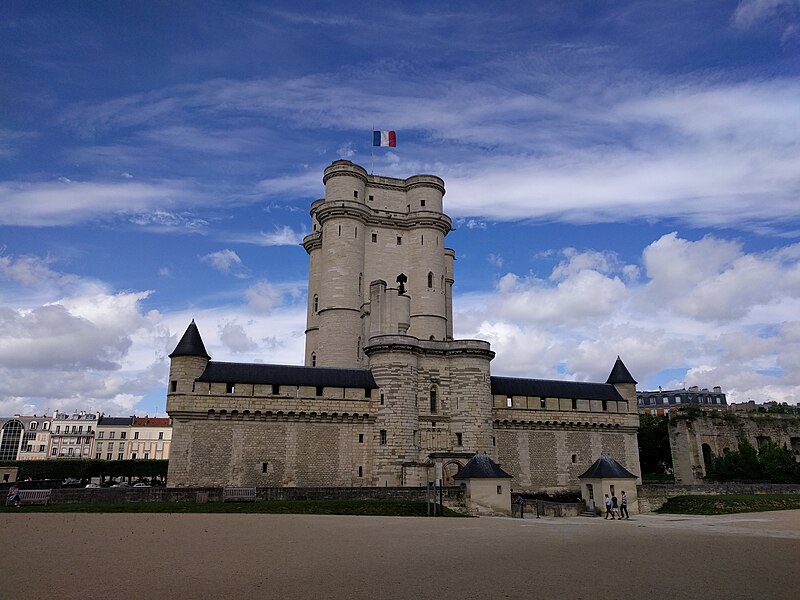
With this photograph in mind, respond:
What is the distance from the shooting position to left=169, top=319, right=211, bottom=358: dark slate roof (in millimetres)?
34438

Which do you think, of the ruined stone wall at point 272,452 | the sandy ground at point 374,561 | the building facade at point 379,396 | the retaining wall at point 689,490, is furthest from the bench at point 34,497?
the retaining wall at point 689,490

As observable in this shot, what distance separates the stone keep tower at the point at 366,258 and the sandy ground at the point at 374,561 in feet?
74.3

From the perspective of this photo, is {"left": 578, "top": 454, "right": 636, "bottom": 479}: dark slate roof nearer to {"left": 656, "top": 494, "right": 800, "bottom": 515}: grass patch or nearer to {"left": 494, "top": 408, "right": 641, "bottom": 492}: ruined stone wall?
{"left": 656, "top": 494, "right": 800, "bottom": 515}: grass patch

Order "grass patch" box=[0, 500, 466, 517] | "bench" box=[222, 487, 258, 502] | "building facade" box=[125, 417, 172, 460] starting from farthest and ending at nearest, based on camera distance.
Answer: "building facade" box=[125, 417, 172, 460] → "bench" box=[222, 487, 258, 502] → "grass patch" box=[0, 500, 466, 517]

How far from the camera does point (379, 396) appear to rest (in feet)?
119

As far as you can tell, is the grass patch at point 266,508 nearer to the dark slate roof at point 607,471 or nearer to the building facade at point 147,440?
the dark slate roof at point 607,471

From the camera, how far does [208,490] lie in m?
27.6

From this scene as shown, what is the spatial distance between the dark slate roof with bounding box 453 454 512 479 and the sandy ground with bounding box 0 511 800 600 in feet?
26.7

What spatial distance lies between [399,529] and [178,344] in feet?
67.5

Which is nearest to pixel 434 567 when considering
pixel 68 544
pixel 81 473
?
pixel 68 544

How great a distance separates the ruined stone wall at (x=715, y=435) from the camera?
156 feet

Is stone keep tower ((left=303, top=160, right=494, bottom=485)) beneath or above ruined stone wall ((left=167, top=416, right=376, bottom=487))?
above

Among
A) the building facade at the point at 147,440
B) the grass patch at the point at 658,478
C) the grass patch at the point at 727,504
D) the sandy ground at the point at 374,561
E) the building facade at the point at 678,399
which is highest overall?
the building facade at the point at 678,399

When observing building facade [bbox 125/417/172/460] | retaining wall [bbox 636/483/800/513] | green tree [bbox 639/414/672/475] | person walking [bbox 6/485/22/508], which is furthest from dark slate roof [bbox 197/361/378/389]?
building facade [bbox 125/417/172/460]
